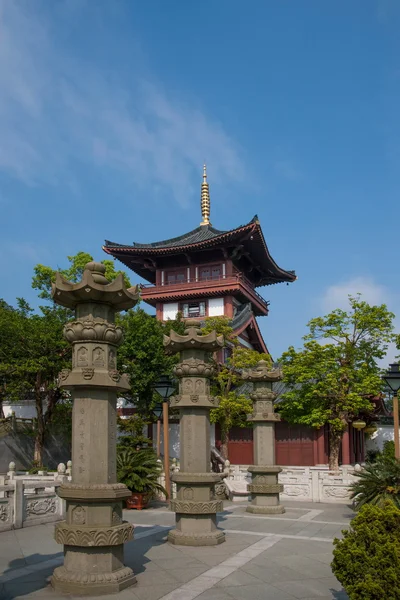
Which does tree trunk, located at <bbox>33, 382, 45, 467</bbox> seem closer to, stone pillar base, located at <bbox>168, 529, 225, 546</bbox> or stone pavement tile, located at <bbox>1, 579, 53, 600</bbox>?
stone pillar base, located at <bbox>168, 529, 225, 546</bbox>

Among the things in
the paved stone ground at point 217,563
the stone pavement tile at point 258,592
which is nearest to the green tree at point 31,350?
the paved stone ground at point 217,563


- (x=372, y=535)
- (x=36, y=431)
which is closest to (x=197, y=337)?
(x=372, y=535)

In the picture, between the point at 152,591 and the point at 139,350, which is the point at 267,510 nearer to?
the point at 152,591

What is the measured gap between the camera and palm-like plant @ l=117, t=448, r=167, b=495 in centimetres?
1514

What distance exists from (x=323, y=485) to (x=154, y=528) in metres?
7.14

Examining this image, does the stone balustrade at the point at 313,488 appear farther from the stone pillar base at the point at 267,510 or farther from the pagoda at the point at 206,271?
the pagoda at the point at 206,271

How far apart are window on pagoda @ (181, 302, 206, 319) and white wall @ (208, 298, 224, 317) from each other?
0.42m

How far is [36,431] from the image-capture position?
87.4 ft

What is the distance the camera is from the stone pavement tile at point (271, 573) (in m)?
7.43

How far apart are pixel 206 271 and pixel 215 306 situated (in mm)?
2706

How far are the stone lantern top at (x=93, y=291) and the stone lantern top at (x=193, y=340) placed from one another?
8.88 ft

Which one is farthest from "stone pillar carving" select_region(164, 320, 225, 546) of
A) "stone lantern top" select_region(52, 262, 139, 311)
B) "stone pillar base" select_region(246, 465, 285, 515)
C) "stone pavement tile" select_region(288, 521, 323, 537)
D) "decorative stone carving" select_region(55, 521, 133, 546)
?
"stone pillar base" select_region(246, 465, 285, 515)

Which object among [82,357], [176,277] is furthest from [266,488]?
[176,277]

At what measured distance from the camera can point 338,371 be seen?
24.1 m
